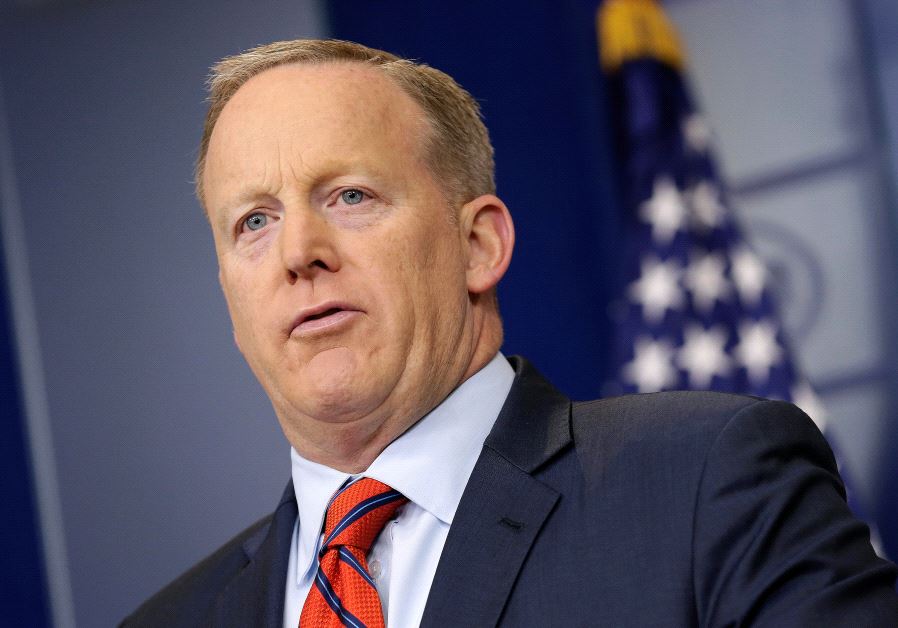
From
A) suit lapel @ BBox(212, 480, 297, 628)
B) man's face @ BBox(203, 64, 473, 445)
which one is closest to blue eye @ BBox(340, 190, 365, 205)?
man's face @ BBox(203, 64, 473, 445)

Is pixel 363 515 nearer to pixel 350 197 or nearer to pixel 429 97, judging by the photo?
pixel 350 197

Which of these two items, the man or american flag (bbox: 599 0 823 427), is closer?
the man

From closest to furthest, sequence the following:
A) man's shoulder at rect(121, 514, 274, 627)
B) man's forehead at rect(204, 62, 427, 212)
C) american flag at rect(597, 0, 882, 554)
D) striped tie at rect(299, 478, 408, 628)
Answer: striped tie at rect(299, 478, 408, 628) < man's forehead at rect(204, 62, 427, 212) < man's shoulder at rect(121, 514, 274, 627) < american flag at rect(597, 0, 882, 554)

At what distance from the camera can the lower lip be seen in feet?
5.49

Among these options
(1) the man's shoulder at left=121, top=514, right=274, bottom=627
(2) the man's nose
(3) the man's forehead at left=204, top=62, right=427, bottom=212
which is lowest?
(1) the man's shoulder at left=121, top=514, right=274, bottom=627

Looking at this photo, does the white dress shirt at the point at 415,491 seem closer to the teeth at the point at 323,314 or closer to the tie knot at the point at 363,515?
the tie knot at the point at 363,515

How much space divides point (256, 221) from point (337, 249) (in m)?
0.18

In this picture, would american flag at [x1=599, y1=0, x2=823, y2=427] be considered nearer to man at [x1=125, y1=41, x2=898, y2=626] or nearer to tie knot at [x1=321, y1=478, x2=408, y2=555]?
man at [x1=125, y1=41, x2=898, y2=626]

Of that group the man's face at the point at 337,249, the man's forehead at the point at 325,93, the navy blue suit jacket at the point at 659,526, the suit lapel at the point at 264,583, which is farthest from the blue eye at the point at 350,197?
the suit lapel at the point at 264,583

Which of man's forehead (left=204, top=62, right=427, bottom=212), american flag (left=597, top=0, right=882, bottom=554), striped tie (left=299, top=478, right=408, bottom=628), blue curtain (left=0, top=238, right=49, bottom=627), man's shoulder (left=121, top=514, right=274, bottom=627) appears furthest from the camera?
american flag (left=597, top=0, right=882, bottom=554)

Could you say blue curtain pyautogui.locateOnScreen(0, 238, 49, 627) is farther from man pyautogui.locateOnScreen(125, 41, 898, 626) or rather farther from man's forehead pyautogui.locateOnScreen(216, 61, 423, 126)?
man's forehead pyautogui.locateOnScreen(216, 61, 423, 126)

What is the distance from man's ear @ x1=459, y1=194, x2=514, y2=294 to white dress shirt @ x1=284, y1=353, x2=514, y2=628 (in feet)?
0.45

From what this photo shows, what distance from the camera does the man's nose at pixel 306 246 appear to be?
1667 millimetres

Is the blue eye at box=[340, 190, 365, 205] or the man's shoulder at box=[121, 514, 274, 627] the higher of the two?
the blue eye at box=[340, 190, 365, 205]
